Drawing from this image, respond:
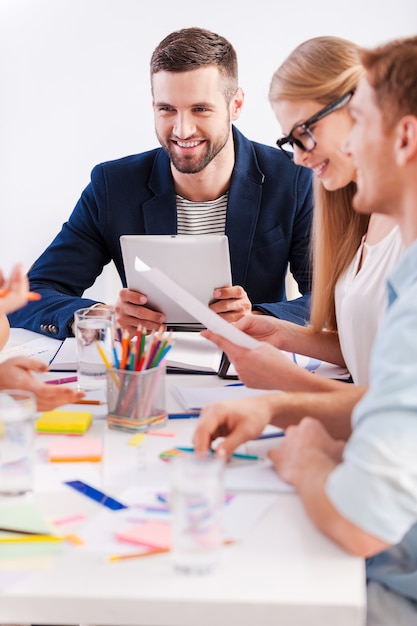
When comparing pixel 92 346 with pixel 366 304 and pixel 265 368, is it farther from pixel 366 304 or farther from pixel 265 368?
pixel 366 304

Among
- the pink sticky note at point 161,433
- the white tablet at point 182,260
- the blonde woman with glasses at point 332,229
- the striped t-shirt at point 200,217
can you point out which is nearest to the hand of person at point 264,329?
the blonde woman with glasses at point 332,229

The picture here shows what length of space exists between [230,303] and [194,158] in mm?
728

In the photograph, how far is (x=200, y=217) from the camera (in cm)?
272

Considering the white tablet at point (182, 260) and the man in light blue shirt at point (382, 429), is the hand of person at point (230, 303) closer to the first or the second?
the white tablet at point (182, 260)

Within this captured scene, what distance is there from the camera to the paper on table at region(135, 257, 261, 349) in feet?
4.73

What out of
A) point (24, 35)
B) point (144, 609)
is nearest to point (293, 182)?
point (24, 35)

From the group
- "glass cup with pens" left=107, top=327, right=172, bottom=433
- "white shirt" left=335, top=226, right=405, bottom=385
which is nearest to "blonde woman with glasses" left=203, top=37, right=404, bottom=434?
"white shirt" left=335, top=226, right=405, bottom=385

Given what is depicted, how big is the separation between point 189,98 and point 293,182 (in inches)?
18.1

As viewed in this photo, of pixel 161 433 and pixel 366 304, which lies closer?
pixel 161 433

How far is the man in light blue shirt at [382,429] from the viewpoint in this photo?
93cm

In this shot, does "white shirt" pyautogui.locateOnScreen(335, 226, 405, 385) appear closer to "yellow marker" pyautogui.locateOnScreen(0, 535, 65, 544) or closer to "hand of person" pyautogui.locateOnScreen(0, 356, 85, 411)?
"hand of person" pyautogui.locateOnScreen(0, 356, 85, 411)

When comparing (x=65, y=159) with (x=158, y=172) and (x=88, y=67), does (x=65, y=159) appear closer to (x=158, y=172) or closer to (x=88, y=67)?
(x=88, y=67)

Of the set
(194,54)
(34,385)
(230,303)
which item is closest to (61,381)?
(34,385)

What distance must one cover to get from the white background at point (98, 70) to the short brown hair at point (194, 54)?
1.08m
